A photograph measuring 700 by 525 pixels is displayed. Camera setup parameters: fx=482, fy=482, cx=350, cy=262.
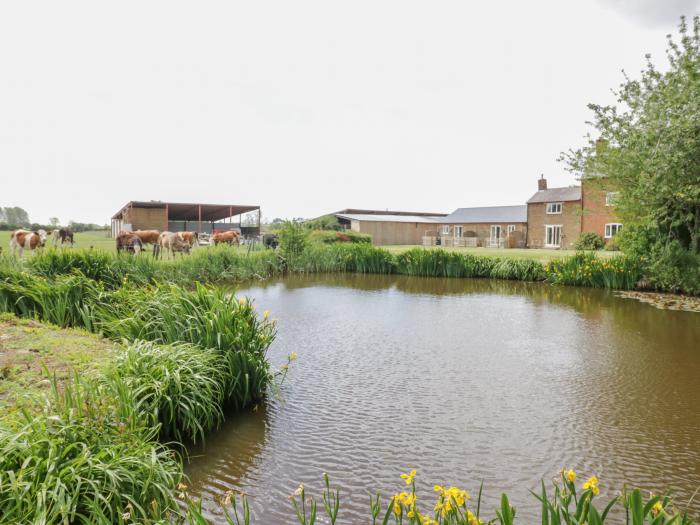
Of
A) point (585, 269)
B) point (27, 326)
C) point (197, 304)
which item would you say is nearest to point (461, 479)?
point (197, 304)

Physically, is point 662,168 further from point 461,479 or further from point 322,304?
point 461,479

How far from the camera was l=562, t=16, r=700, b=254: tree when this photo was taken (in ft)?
37.2

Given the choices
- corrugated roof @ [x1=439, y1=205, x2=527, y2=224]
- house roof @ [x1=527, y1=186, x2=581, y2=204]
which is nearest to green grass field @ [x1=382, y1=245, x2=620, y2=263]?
house roof @ [x1=527, y1=186, x2=581, y2=204]

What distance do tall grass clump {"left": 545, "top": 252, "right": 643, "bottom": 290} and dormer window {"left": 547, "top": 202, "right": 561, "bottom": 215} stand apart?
20174 millimetres

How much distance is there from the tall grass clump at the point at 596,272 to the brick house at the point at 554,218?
1863cm

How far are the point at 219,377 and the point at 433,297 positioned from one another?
29.1 ft

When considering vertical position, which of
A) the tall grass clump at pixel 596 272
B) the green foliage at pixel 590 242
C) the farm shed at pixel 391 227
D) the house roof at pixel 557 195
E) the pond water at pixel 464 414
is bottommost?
the pond water at pixel 464 414

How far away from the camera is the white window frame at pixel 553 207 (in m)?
34.4

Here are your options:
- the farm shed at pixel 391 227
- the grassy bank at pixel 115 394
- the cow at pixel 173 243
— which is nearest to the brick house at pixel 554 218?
the farm shed at pixel 391 227

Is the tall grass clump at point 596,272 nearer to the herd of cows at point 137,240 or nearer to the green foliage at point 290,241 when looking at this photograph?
the green foliage at point 290,241

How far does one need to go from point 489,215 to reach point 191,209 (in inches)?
940

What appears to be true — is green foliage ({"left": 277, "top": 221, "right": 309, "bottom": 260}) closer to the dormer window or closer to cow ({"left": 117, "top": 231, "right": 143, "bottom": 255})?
cow ({"left": 117, "top": 231, "right": 143, "bottom": 255})

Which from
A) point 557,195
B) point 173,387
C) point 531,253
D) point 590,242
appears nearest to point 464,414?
point 173,387

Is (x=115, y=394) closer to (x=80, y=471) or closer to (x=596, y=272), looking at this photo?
(x=80, y=471)
